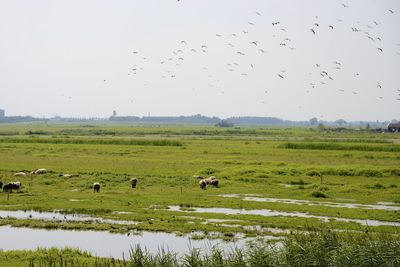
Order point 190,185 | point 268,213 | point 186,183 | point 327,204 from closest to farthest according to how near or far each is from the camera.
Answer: point 268,213
point 327,204
point 190,185
point 186,183

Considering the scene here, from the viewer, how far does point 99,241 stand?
22.6 m

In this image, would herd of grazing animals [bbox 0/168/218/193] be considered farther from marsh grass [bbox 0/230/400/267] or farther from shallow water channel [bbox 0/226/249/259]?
marsh grass [bbox 0/230/400/267]

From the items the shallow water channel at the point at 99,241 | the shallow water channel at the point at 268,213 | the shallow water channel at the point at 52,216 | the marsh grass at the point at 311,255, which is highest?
the marsh grass at the point at 311,255

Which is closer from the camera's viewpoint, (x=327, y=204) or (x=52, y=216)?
(x=52, y=216)

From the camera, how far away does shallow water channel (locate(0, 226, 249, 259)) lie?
69.4 feet

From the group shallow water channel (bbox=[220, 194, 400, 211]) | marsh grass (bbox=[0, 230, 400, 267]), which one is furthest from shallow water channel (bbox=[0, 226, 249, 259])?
shallow water channel (bbox=[220, 194, 400, 211])

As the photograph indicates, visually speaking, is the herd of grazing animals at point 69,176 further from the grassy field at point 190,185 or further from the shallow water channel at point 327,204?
the shallow water channel at point 327,204

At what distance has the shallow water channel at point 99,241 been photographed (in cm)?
2114

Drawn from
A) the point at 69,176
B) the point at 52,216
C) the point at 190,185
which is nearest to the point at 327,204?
the point at 190,185

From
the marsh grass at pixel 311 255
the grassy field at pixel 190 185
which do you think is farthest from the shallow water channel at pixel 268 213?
the marsh grass at pixel 311 255

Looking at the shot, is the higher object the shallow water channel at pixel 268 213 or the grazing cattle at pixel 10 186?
the grazing cattle at pixel 10 186

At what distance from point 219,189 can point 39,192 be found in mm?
13549

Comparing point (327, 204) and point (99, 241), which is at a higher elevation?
point (99, 241)

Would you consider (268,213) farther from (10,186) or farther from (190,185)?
(10,186)
